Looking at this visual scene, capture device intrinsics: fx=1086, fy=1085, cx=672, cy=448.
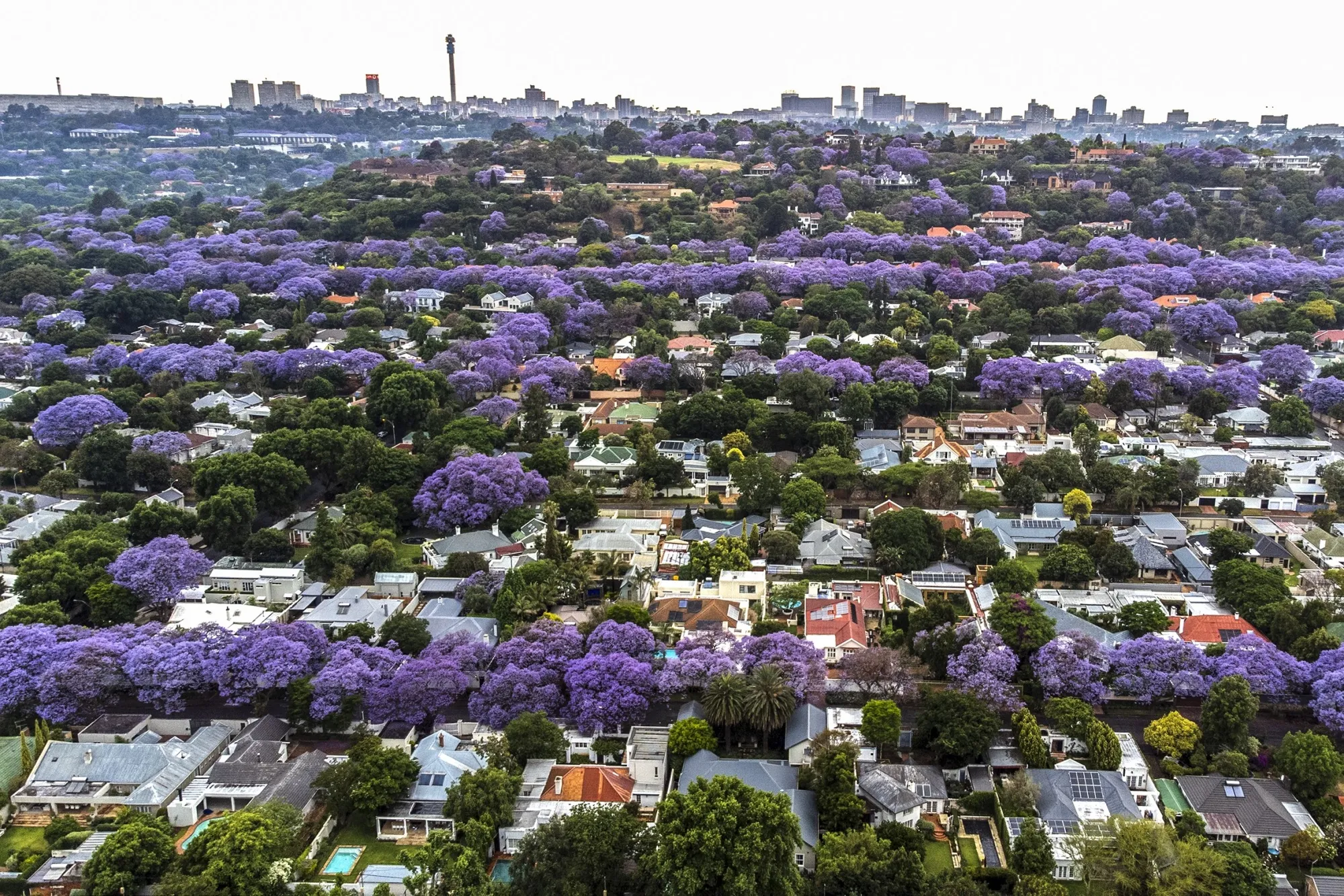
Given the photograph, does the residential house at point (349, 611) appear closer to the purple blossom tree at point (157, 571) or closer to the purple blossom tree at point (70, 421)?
the purple blossom tree at point (157, 571)

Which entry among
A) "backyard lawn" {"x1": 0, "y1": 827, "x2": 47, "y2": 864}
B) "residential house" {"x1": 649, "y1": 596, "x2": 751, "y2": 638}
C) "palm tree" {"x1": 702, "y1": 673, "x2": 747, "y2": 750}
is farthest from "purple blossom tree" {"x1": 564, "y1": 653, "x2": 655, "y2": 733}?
"backyard lawn" {"x1": 0, "y1": 827, "x2": 47, "y2": 864}

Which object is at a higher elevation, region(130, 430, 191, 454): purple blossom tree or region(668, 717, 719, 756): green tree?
region(130, 430, 191, 454): purple blossom tree

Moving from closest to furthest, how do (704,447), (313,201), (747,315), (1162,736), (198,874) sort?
(198,874), (1162,736), (704,447), (747,315), (313,201)

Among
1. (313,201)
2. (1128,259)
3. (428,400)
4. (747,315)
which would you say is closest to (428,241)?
(313,201)

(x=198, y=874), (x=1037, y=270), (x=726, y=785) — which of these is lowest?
(x=198, y=874)

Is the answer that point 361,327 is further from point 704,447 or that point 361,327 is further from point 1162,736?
point 1162,736

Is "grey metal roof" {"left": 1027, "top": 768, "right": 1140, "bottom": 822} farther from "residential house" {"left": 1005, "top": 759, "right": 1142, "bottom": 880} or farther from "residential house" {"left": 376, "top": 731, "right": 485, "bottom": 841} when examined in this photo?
"residential house" {"left": 376, "top": 731, "right": 485, "bottom": 841}
